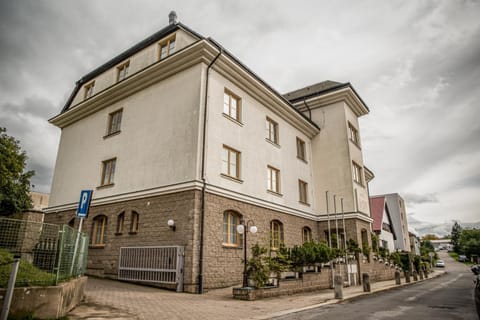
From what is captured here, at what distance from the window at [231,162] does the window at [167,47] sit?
6.03 metres

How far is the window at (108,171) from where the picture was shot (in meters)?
16.9

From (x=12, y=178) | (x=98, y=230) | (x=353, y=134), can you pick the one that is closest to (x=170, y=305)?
(x=98, y=230)

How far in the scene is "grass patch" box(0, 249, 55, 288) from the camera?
5.91 meters

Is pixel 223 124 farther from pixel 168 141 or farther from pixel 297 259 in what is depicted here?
pixel 297 259

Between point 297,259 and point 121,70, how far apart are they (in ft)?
48.1

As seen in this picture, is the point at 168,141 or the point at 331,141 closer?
the point at 168,141

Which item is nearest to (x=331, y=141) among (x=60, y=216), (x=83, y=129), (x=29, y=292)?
(x=83, y=129)

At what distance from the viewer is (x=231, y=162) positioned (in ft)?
50.2

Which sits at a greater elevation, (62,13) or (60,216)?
(62,13)

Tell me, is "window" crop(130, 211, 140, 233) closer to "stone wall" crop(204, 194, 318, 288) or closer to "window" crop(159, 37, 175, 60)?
"stone wall" crop(204, 194, 318, 288)

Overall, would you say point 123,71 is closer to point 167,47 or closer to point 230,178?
point 167,47

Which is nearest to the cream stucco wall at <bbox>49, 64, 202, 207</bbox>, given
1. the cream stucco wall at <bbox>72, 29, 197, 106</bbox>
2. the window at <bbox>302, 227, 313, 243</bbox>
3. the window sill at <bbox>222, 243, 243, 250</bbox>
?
the cream stucco wall at <bbox>72, 29, 197, 106</bbox>

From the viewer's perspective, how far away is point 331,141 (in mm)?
22375

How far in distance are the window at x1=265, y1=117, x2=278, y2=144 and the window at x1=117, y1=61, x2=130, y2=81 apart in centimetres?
877
